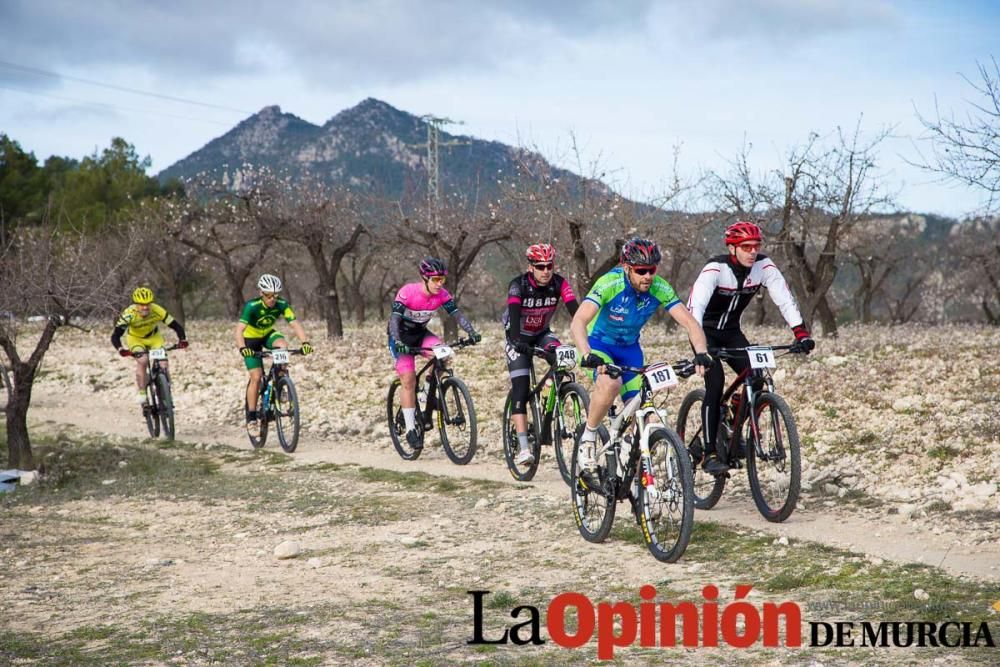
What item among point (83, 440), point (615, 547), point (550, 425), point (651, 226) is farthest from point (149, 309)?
point (651, 226)

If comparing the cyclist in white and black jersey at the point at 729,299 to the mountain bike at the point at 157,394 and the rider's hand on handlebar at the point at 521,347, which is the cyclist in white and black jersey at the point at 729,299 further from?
the mountain bike at the point at 157,394

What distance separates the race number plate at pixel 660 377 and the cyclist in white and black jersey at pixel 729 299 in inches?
40.9

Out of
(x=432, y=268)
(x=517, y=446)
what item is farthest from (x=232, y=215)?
(x=517, y=446)

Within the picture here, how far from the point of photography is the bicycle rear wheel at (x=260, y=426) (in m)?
14.0

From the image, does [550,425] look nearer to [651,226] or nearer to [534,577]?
[534,577]

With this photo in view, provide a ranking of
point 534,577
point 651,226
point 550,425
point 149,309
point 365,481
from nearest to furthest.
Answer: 1. point 534,577
2. point 550,425
3. point 365,481
4. point 149,309
5. point 651,226

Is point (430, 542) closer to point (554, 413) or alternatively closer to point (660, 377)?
point (554, 413)

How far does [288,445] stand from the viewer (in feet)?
45.1

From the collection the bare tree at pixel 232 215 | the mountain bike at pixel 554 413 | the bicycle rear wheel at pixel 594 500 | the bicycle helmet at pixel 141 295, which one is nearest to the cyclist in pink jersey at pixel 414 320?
the mountain bike at pixel 554 413

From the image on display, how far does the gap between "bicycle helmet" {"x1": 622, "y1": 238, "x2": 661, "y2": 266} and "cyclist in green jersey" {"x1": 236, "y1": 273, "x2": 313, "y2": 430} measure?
6.71 metres

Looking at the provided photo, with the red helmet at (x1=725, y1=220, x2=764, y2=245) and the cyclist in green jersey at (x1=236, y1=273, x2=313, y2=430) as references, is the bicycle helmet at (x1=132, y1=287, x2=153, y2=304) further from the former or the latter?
the red helmet at (x1=725, y1=220, x2=764, y2=245)

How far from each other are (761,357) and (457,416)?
16.6 feet

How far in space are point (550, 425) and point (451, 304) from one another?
6.91 feet

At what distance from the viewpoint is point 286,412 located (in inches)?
540
